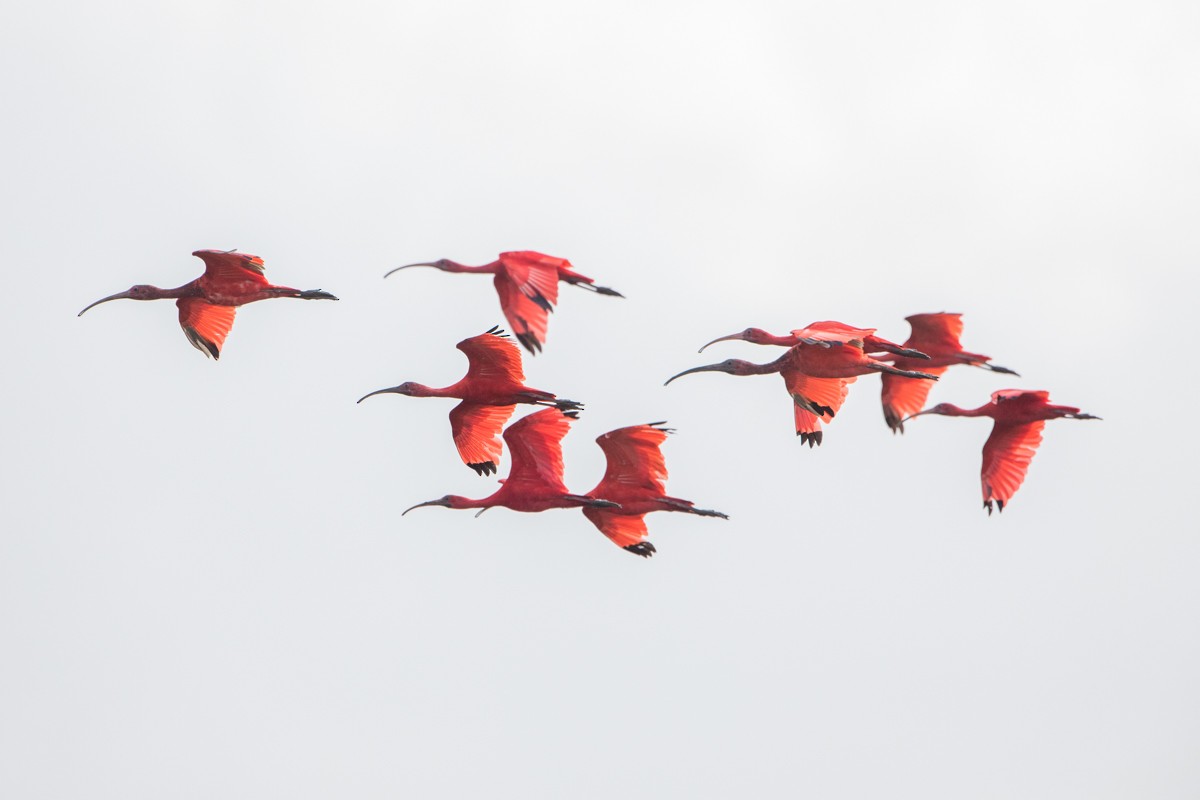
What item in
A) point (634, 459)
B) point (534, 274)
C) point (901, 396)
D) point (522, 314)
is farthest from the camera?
point (901, 396)

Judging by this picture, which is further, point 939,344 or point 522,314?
point 939,344

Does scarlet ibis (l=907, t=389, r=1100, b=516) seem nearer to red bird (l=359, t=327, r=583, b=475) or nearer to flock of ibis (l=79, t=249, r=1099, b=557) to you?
flock of ibis (l=79, t=249, r=1099, b=557)

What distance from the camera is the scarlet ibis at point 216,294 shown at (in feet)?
126

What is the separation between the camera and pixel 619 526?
40.0m

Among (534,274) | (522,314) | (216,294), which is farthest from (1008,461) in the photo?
(216,294)

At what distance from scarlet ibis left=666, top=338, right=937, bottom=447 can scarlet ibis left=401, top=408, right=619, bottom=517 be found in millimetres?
2257

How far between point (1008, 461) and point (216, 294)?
14178 millimetres

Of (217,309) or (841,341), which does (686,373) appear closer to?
(841,341)

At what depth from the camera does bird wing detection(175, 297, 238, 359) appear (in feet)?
131

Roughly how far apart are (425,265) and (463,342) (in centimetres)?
145

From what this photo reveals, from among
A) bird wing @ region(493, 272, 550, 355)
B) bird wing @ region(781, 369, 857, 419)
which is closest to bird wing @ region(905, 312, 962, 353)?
bird wing @ region(781, 369, 857, 419)

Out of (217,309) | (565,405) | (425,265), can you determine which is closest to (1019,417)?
(565,405)

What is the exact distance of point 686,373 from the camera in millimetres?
40750

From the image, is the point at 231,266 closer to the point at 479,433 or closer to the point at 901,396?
the point at 479,433
